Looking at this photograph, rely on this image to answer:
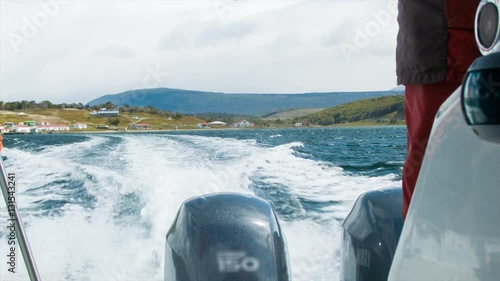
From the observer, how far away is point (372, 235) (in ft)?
3.88

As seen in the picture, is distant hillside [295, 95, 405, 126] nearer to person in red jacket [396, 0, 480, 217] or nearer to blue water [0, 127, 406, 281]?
blue water [0, 127, 406, 281]

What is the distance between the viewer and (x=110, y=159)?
6574 millimetres

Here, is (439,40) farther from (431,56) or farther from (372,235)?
(372,235)

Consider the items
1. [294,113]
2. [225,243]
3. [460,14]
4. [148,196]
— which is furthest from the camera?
[294,113]

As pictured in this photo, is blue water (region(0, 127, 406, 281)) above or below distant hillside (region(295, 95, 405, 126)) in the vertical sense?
below

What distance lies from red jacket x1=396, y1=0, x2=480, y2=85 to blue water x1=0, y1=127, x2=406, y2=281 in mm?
1715

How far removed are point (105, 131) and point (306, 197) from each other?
8898 mm

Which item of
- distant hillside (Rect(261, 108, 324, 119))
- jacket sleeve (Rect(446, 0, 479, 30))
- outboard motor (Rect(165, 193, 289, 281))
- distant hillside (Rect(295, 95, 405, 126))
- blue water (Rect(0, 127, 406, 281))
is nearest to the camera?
jacket sleeve (Rect(446, 0, 479, 30))

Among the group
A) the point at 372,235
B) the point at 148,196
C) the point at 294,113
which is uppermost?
the point at 372,235

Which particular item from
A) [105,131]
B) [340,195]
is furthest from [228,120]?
[340,195]

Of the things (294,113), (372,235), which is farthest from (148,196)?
(294,113)

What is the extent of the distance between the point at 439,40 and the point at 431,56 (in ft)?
0.08

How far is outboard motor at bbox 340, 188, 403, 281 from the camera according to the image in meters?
1.16

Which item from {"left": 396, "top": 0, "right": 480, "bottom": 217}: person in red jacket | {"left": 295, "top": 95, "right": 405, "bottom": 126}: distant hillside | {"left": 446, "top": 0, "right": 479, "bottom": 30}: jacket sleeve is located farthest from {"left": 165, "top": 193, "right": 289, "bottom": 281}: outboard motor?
{"left": 295, "top": 95, "right": 405, "bottom": 126}: distant hillside
